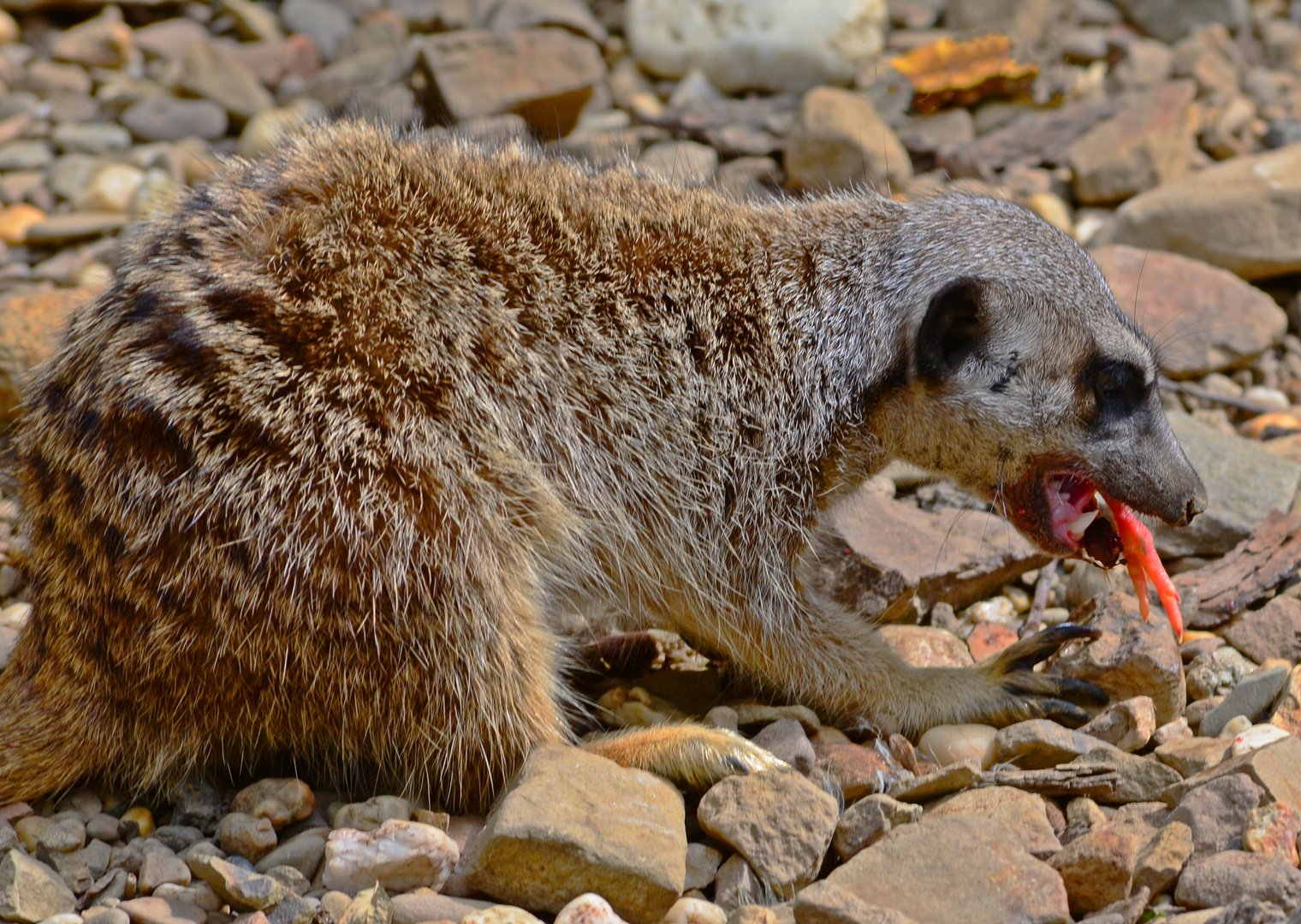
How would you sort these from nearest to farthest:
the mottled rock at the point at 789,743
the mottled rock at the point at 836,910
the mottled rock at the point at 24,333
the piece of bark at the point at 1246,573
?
the mottled rock at the point at 836,910
the mottled rock at the point at 789,743
the piece of bark at the point at 1246,573
the mottled rock at the point at 24,333

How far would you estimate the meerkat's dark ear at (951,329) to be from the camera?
145 inches

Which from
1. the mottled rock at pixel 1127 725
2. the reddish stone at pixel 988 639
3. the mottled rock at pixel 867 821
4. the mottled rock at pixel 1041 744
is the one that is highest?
the mottled rock at pixel 867 821

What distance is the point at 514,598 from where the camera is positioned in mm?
3387

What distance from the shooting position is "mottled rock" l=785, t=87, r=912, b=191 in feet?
21.4

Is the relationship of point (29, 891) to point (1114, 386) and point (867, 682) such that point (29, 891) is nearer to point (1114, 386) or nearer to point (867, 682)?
point (867, 682)

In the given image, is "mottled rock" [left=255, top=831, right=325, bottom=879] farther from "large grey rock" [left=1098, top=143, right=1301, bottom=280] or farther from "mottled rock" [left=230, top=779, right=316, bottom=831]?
"large grey rock" [left=1098, top=143, right=1301, bottom=280]

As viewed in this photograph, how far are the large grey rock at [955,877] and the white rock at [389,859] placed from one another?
894 millimetres

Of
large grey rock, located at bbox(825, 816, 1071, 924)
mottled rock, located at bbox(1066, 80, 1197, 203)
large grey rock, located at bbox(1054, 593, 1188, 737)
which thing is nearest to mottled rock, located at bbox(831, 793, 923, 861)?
large grey rock, located at bbox(825, 816, 1071, 924)

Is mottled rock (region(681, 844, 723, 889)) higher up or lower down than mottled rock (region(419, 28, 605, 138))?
lower down

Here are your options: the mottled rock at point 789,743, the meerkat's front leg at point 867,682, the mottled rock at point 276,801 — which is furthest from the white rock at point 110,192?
the mottled rock at point 789,743

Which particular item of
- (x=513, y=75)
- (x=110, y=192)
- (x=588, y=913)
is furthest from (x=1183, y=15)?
(x=588, y=913)

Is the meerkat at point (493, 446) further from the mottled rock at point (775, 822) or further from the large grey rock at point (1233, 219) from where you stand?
the large grey rock at point (1233, 219)

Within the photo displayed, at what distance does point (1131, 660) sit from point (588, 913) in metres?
1.85

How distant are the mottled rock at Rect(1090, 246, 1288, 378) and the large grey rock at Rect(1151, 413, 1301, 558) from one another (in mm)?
826
